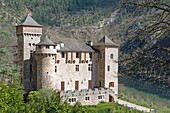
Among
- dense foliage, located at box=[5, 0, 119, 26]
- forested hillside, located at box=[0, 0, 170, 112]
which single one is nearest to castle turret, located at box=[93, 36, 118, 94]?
forested hillside, located at box=[0, 0, 170, 112]

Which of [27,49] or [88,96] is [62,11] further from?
[88,96]

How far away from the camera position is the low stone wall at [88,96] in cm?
3503

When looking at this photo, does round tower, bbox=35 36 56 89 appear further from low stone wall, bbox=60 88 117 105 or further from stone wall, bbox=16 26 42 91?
low stone wall, bbox=60 88 117 105

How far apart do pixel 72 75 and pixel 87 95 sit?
3530mm

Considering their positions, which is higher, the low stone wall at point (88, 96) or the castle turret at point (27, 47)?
the castle turret at point (27, 47)

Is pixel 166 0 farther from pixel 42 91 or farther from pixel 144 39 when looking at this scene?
pixel 42 91

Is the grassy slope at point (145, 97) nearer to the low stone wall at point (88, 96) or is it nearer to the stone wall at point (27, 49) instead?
the low stone wall at point (88, 96)

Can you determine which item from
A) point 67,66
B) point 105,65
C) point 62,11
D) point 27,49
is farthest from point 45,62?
point 62,11

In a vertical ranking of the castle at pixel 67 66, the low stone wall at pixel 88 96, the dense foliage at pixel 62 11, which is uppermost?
the dense foliage at pixel 62 11

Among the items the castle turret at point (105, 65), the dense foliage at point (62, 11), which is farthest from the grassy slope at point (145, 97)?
the dense foliage at point (62, 11)

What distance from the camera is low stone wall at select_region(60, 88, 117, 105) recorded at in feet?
115

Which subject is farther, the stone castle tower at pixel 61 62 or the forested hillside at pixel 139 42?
the stone castle tower at pixel 61 62

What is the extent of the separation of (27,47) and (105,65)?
8.09 meters

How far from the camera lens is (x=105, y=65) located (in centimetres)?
4056
